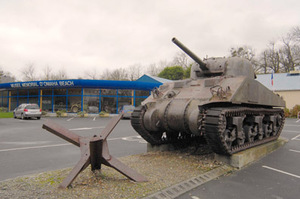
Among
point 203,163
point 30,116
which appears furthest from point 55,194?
point 30,116

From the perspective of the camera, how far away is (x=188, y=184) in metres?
4.57

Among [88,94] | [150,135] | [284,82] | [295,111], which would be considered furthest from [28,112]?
[284,82]

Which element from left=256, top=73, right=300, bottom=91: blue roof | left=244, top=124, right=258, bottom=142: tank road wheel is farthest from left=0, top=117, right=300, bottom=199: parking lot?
left=256, top=73, right=300, bottom=91: blue roof

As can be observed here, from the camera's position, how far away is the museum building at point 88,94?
26.2 metres

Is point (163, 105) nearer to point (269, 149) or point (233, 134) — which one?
point (233, 134)

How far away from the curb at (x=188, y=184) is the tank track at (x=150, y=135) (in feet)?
7.19

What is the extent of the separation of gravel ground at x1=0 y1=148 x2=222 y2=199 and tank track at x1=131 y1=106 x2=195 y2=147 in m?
0.93

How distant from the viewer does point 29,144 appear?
913cm

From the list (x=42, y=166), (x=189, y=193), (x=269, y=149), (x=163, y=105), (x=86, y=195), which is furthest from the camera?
(x=269, y=149)

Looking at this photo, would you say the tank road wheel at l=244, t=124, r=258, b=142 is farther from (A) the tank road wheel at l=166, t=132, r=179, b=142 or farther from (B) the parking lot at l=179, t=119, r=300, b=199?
(A) the tank road wheel at l=166, t=132, r=179, b=142

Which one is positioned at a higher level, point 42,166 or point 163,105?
point 163,105

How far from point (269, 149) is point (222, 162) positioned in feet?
8.62

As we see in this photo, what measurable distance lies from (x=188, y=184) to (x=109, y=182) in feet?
4.82

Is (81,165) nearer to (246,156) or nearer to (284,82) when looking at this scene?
(246,156)
